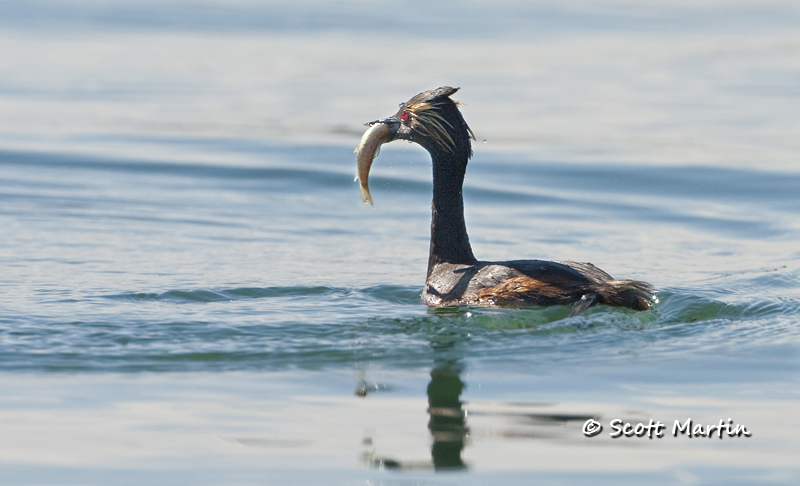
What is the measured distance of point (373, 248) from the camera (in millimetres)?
12711

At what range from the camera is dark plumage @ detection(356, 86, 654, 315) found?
8.54 meters

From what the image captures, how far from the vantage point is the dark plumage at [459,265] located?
854 cm

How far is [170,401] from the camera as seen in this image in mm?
6730

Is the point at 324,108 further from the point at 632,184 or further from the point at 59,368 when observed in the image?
the point at 59,368

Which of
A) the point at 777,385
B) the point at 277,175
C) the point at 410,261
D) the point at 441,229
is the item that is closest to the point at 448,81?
the point at 277,175

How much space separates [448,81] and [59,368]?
48.8 ft

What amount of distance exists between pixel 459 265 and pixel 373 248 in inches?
127

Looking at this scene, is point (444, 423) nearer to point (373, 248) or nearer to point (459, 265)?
point (459, 265)

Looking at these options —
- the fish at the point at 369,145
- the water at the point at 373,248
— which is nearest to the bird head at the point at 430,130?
the fish at the point at 369,145

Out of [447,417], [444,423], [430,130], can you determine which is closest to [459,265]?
[430,130]

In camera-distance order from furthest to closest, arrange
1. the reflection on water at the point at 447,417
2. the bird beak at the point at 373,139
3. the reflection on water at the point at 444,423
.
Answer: the bird beak at the point at 373,139, the reflection on water at the point at 447,417, the reflection on water at the point at 444,423

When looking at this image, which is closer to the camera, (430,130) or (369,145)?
(430,130)

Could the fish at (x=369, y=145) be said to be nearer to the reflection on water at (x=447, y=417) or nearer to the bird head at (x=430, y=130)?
the bird head at (x=430, y=130)

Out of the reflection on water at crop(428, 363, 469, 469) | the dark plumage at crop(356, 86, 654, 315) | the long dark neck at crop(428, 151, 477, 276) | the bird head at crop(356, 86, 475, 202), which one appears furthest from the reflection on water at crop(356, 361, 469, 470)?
the bird head at crop(356, 86, 475, 202)
